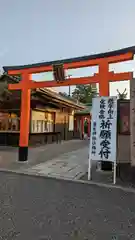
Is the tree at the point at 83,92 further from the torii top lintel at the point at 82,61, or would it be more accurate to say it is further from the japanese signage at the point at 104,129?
the japanese signage at the point at 104,129

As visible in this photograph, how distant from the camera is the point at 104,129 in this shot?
22.4ft

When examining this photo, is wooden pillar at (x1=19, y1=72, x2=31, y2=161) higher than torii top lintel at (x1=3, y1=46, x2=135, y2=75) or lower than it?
lower

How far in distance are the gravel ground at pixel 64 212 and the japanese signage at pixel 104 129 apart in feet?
3.85

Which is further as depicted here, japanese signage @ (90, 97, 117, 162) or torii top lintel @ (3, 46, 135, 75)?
torii top lintel @ (3, 46, 135, 75)

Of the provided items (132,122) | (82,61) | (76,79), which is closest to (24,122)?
(76,79)

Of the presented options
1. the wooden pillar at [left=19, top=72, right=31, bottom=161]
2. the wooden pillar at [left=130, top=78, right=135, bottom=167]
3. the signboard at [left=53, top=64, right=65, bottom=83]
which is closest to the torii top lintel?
the signboard at [left=53, top=64, right=65, bottom=83]

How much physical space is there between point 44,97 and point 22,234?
43.2ft

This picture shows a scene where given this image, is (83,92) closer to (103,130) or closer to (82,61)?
(82,61)

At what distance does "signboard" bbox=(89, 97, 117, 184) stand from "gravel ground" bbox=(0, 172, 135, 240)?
116 centimetres

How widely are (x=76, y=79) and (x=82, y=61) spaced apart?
0.69 meters

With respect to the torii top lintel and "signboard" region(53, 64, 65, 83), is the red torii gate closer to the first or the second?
the torii top lintel

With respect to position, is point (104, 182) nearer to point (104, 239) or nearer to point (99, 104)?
point (99, 104)

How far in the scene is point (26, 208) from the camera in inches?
159

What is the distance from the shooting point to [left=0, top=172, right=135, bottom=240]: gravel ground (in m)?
3.11
